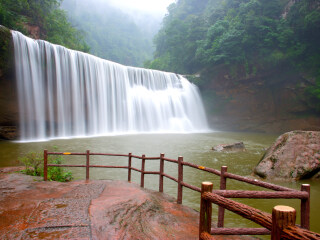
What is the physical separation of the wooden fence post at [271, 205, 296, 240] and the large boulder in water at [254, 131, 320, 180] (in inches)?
246

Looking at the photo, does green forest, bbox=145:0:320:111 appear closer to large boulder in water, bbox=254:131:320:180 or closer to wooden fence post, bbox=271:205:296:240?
large boulder in water, bbox=254:131:320:180

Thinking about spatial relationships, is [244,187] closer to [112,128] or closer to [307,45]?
[112,128]

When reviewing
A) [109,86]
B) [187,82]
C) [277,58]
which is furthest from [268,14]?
[109,86]

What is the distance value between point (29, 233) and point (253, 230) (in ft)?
8.57

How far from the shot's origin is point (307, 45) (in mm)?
22859

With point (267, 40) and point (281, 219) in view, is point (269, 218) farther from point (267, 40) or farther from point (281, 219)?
point (267, 40)

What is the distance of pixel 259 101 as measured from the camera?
25.8 m

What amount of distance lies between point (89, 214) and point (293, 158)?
6.28 meters

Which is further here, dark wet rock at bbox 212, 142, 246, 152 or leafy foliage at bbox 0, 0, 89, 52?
leafy foliage at bbox 0, 0, 89, 52

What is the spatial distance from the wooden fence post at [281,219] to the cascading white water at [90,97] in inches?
634

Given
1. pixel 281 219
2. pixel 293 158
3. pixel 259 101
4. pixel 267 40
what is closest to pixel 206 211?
pixel 281 219

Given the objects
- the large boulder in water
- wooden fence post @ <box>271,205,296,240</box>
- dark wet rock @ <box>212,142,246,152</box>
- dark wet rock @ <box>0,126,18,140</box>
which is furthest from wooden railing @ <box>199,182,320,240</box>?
dark wet rock @ <box>0,126,18,140</box>

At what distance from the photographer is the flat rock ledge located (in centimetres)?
300

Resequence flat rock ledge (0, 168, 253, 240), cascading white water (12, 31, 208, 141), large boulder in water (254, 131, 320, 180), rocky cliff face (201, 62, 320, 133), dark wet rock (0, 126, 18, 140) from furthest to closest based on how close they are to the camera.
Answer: rocky cliff face (201, 62, 320, 133) → cascading white water (12, 31, 208, 141) → dark wet rock (0, 126, 18, 140) → large boulder in water (254, 131, 320, 180) → flat rock ledge (0, 168, 253, 240)
